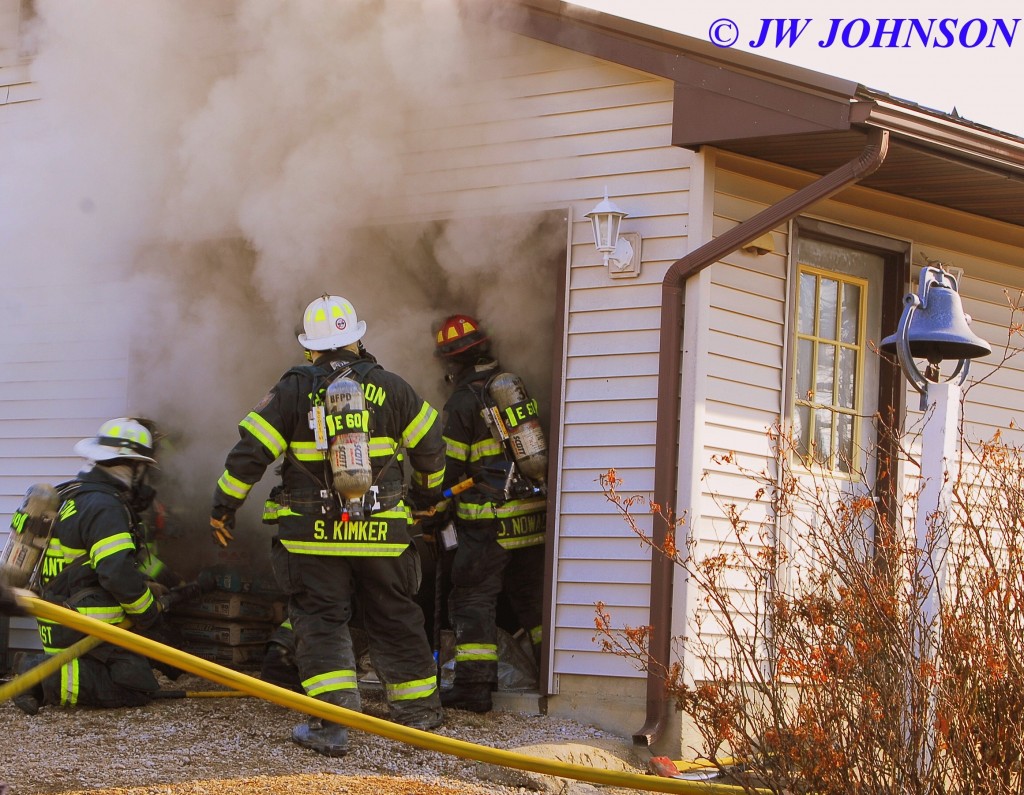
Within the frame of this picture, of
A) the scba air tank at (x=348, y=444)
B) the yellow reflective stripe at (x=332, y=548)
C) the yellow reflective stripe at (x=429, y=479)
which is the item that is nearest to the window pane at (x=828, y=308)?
the yellow reflective stripe at (x=429, y=479)

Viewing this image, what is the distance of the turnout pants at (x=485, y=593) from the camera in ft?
24.6

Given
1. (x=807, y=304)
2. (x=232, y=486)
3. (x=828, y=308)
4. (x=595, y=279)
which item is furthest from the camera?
(x=828, y=308)

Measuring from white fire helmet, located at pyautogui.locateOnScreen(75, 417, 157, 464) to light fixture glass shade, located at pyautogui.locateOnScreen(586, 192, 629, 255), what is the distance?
2.95 m

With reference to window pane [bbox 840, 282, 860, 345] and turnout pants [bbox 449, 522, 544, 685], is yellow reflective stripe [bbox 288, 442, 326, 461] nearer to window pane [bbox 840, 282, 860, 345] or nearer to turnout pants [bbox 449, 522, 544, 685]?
turnout pants [bbox 449, 522, 544, 685]

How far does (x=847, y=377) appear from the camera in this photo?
834cm

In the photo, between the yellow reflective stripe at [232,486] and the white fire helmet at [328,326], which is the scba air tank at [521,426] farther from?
the yellow reflective stripe at [232,486]

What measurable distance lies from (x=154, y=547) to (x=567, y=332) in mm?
3346

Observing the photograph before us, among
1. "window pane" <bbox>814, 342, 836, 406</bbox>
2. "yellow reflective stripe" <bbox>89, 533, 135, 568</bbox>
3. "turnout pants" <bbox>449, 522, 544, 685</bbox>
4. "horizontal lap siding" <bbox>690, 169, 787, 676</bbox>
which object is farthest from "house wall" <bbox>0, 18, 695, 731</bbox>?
"yellow reflective stripe" <bbox>89, 533, 135, 568</bbox>

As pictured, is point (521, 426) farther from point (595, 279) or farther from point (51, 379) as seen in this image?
point (51, 379)

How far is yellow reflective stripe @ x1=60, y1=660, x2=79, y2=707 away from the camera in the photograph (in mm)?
7457

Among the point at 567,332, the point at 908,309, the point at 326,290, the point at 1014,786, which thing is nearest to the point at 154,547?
the point at 326,290

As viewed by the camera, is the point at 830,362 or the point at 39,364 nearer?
the point at 830,362

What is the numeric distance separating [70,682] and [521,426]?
2864mm

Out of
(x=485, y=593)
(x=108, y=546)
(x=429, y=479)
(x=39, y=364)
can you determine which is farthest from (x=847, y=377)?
(x=39, y=364)
